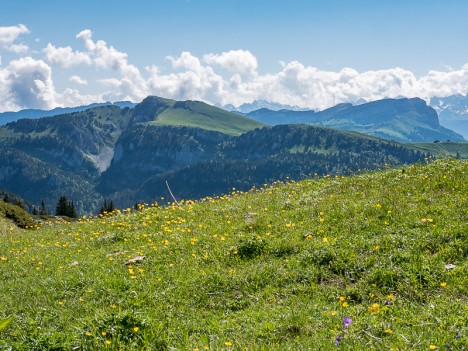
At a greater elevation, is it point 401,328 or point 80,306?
point 401,328

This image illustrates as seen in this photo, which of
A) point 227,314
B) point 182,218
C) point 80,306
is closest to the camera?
point 227,314

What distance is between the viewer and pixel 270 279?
9.16 m

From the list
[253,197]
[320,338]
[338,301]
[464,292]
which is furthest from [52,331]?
[253,197]

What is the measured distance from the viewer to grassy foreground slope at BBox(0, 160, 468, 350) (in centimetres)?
667

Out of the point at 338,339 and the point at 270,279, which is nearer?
the point at 338,339

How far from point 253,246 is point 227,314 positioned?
294 cm

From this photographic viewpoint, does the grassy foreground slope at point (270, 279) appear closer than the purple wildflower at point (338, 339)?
No

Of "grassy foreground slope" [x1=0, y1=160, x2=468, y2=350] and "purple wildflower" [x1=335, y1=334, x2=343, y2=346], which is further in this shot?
"grassy foreground slope" [x1=0, y1=160, x2=468, y2=350]

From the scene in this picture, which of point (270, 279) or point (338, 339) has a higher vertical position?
point (338, 339)

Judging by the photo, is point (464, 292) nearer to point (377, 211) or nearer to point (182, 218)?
point (377, 211)

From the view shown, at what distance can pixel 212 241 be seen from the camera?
1197 centimetres

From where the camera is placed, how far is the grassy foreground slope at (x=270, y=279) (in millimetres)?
6668

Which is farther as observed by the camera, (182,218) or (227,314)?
(182,218)

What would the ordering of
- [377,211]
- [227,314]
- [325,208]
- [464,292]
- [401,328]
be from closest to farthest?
1. [401,328]
2. [464,292]
3. [227,314]
4. [377,211]
5. [325,208]
